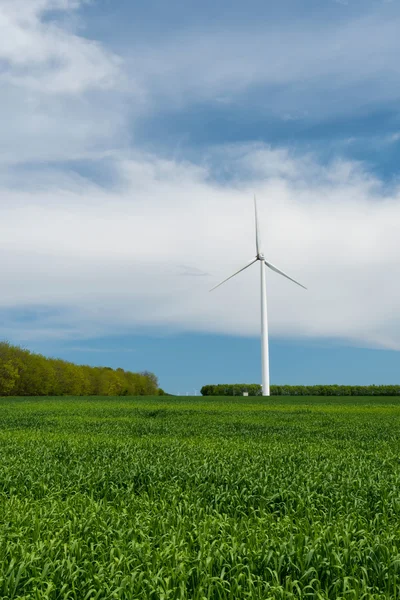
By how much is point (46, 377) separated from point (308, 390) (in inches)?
2689

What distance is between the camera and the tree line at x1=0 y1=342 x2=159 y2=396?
109 metres

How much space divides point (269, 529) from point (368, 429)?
24.6m

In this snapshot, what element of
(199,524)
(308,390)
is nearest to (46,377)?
(308,390)

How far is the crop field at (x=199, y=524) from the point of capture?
6789mm

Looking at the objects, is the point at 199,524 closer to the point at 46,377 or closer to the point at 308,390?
the point at 46,377

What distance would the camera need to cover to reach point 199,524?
29.3 feet

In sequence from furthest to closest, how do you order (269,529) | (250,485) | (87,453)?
(87,453)
(250,485)
(269,529)

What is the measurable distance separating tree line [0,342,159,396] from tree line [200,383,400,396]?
88.1ft

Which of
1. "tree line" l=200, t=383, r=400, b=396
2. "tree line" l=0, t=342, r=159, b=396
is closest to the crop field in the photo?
"tree line" l=0, t=342, r=159, b=396

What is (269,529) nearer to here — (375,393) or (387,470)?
(387,470)

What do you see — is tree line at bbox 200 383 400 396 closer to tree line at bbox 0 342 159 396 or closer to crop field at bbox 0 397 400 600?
tree line at bbox 0 342 159 396

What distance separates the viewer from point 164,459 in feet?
54.4

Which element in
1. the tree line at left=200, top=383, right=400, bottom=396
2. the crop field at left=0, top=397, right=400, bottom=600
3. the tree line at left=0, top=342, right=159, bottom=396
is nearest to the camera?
the crop field at left=0, top=397, right=400, bottom=600

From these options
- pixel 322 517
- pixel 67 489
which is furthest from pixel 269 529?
pixel 67 489
